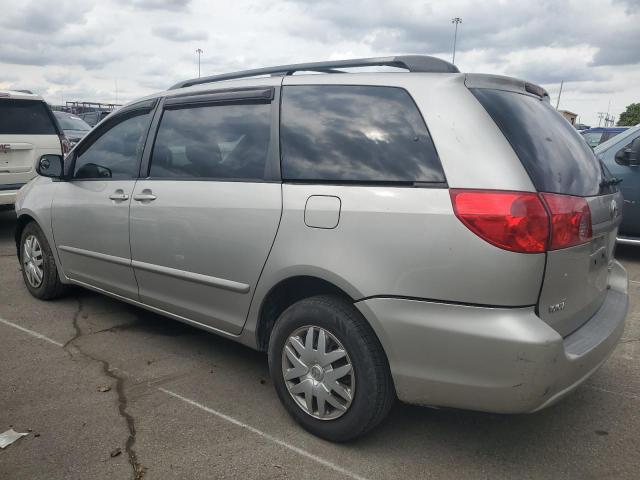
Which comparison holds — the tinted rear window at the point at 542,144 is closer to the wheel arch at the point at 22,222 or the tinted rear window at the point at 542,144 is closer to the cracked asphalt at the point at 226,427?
the cracked asphalt at the point at 226,427

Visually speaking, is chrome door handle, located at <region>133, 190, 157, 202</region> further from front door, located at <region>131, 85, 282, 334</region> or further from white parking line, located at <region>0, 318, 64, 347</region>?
white parking line, located at <region>0, 318, 64, 347</region>

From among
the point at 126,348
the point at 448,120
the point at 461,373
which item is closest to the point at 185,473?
the point at 461,373

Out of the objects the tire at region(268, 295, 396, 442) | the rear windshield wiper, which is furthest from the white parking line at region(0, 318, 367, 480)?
the rear windshield wiper

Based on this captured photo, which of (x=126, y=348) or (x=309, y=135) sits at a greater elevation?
(x=309, y=135)

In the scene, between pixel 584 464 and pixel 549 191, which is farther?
pixel 584 464

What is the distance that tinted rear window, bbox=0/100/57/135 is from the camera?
23.3ft

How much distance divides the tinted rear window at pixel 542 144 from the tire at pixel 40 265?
147 inches

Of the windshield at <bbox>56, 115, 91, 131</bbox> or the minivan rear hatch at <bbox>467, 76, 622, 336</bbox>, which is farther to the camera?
the windshield at <bbox>56, 115, 91, 131</bbox>

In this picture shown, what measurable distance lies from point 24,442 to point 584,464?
256cm

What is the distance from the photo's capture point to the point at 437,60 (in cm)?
270

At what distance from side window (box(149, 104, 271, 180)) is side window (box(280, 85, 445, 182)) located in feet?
0.63

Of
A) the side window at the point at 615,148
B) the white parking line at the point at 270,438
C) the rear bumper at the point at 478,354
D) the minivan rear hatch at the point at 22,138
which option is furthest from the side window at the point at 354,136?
the minivan rear hatch at the point at 22,138

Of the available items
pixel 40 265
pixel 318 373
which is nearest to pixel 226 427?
pixel 318 373

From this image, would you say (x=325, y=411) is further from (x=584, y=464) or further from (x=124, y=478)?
(x=584, y=464)
